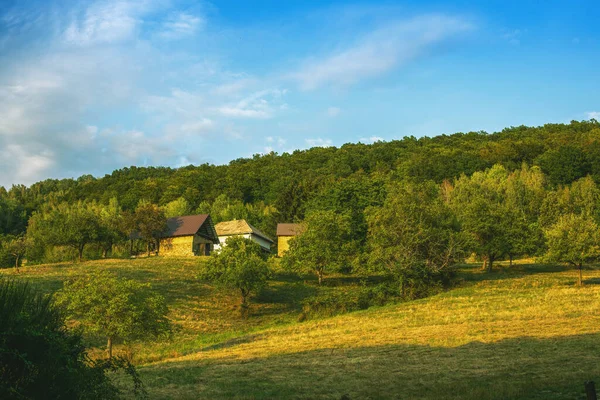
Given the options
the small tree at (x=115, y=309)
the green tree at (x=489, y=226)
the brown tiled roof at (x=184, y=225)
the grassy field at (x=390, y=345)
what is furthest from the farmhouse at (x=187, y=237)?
the small tree at (x=115, y=309)

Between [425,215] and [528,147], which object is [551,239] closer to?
[425,215]

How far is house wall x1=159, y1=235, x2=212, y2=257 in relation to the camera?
252ft

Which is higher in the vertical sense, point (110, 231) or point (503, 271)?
point (110, 231)

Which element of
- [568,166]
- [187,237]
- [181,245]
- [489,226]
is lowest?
[181,245]

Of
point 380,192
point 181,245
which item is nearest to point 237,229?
point 181,245

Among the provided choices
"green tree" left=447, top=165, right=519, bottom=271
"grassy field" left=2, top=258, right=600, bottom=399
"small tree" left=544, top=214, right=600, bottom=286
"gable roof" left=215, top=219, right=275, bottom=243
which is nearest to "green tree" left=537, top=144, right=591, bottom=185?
"green tree" left=447, top=165, right=519, bottom=271

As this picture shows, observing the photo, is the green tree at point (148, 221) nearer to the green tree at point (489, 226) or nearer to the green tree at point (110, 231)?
the green tree at point (110, 231)

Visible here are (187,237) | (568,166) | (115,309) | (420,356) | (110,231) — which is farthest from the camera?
(568,166)

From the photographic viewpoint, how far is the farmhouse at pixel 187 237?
3031 inches

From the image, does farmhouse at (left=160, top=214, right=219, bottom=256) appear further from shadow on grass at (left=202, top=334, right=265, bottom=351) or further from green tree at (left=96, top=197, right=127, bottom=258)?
shadow on grass at (left=202, top=334, right=265, bottom=351)

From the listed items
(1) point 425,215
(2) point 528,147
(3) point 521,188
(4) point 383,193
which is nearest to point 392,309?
(1) point 425,215

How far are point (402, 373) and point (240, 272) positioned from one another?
29254 millimetres

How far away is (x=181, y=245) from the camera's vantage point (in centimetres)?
7756

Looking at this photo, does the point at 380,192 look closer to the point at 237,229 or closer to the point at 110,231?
the point at 237,229
